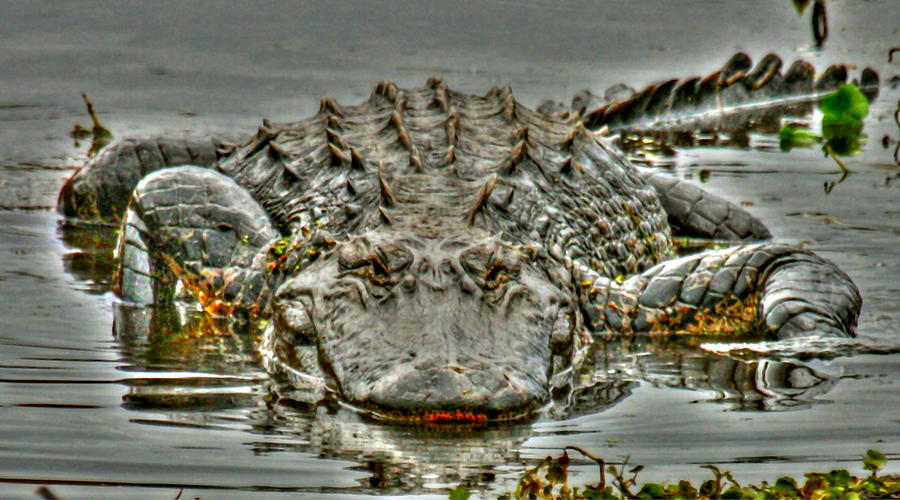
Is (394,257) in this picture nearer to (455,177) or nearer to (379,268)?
(379,268)

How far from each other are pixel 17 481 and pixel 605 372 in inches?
114

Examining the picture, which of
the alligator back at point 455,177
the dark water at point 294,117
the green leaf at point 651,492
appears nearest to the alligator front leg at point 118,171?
the dark water at point 294,117

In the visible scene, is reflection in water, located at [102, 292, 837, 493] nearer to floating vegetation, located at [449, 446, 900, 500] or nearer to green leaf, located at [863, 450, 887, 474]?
floating vegetation, located at [449, 446, 900, 500]

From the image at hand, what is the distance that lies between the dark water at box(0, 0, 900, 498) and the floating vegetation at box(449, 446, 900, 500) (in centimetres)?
27

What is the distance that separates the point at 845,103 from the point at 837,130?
49 centimetres

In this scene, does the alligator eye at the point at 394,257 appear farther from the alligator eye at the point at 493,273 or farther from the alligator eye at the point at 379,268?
the alligator eye at the point at 493,273

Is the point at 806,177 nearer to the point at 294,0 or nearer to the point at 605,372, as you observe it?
the point at 605,372

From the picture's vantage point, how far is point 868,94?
47.9 feet

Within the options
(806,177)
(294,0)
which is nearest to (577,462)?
(806,177)

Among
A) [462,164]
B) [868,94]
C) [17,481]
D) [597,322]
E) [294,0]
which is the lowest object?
[17,481]

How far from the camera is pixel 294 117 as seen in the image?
13125 millimetres

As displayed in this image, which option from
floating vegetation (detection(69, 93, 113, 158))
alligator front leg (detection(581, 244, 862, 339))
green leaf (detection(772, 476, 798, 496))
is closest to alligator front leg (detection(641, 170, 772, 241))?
alligator front leg (detection(581, 244, 862, 339))

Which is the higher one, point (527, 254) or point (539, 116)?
point (539, 116)

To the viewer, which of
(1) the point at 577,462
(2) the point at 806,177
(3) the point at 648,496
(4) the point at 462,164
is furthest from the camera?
(2) the point at 806,177
